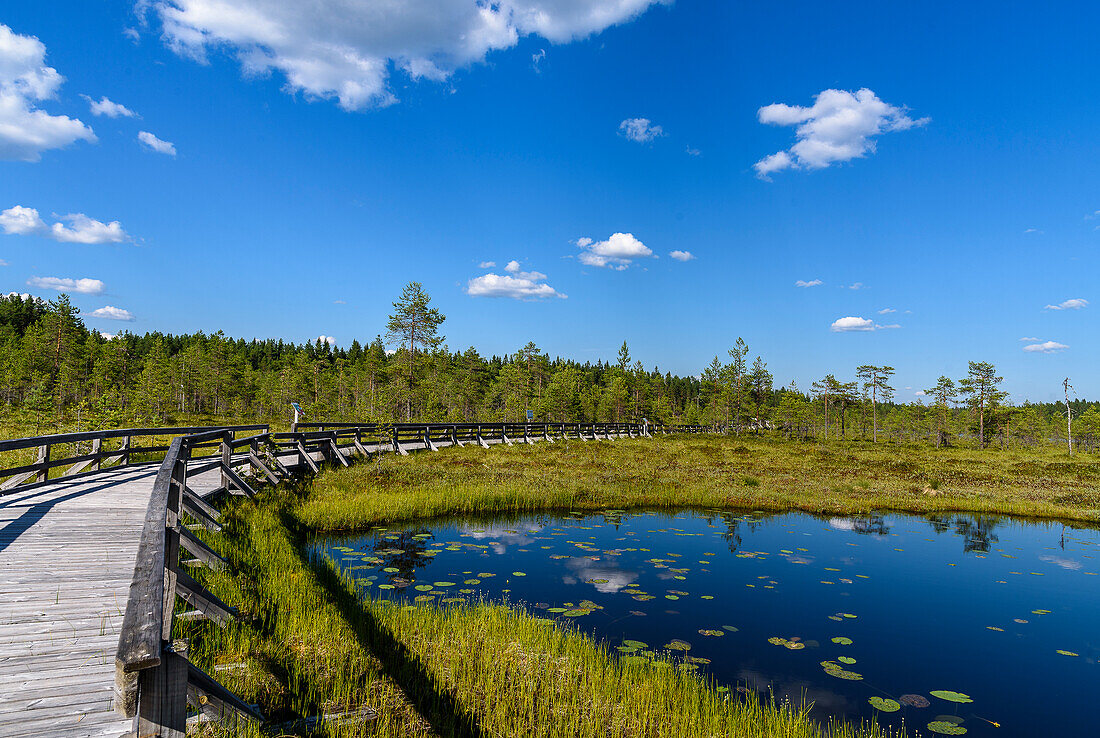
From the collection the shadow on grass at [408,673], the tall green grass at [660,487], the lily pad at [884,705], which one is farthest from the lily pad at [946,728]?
the tall green grass at [660,487]

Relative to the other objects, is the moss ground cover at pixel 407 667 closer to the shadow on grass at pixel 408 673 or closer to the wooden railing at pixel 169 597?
the shadow on grass at pixel 408 673

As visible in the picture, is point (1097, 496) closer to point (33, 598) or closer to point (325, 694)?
point (325, 694)

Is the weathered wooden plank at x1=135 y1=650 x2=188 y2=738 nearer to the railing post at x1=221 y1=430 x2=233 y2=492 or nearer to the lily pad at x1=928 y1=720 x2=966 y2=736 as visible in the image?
the lily pad at x1=928 y1=720 x2=966 y2=736

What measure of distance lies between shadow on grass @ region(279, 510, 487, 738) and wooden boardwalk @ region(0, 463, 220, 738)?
2543 millimetres

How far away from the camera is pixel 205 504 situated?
10.1m

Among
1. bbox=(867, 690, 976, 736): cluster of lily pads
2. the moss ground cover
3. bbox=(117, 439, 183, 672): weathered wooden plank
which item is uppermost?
bbox=(117, 439, 183, 672): weathered wooden plank

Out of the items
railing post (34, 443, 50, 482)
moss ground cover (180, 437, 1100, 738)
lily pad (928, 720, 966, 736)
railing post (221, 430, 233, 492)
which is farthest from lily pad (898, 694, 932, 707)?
railing post (34, 443, 50, 482)

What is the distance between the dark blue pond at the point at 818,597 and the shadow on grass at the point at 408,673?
4.56 feet

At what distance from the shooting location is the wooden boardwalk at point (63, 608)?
11.2ft

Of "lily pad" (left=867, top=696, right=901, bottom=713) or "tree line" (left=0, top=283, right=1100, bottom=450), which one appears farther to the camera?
"tree line" (left=0, top=283, right=1100, bottom=450)

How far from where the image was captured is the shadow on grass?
4.97 meters

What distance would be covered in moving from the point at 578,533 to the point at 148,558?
1250cm

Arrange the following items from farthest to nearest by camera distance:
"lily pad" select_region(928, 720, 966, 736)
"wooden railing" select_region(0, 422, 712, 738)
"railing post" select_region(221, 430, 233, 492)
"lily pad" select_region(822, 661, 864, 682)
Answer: "railing post" select_region(221, 430, 233, 492)
"lily pad" select_region(822, 661, 864, 682)
"lily pad" select_region(928, 720, 966, 736)
"wooden railing" select_region(0, 422, 712, 738)

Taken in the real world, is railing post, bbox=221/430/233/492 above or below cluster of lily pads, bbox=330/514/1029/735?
above
